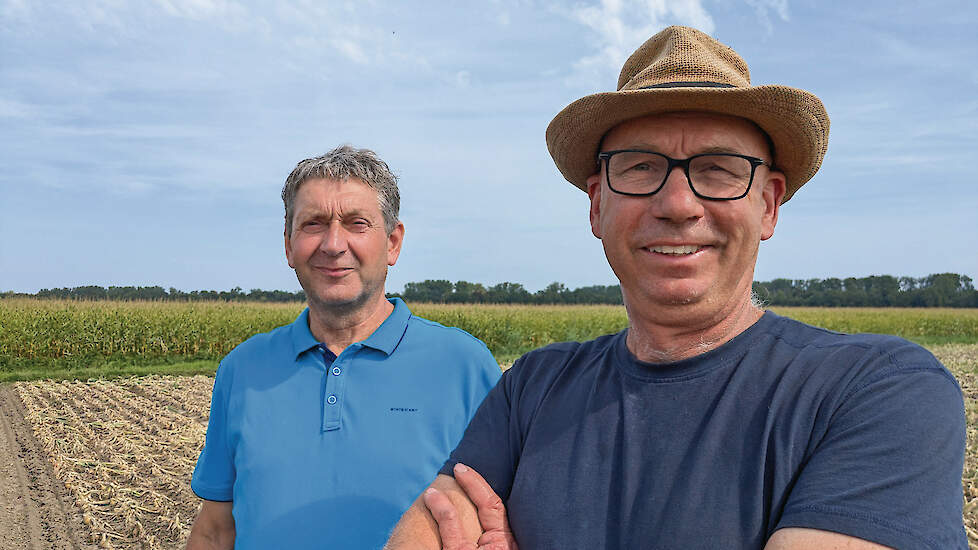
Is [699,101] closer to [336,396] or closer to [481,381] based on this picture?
[481,381]

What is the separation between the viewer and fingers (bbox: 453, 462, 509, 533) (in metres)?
1.57

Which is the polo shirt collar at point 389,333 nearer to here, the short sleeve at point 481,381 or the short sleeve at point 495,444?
the short sleeve at point 481,381

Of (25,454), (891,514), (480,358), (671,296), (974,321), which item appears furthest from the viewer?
(974,321)

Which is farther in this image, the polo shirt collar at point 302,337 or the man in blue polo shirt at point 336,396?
the polo shirt collar at point 302,337

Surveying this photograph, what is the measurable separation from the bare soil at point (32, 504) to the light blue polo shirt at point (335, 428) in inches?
189

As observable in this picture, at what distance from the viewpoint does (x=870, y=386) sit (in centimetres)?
127

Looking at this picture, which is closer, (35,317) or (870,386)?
(870,386)

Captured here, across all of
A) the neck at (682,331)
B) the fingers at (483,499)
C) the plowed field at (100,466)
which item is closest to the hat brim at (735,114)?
the neck at (682,331)

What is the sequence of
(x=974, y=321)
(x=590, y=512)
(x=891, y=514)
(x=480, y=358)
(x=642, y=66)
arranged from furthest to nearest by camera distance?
1. (x=974, y=321)
2. (x=480, y=358)
3. (x=642, y=66)
4. (x=590, y=512)
5. (x=891, y=514)

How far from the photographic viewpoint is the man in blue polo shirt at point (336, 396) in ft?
7.48

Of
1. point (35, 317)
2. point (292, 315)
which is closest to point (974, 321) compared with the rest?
point (292, 315)

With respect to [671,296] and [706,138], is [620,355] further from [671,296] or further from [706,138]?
[706,138]

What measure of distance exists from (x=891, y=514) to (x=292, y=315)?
28.1 m

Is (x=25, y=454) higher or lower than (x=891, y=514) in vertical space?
lower
